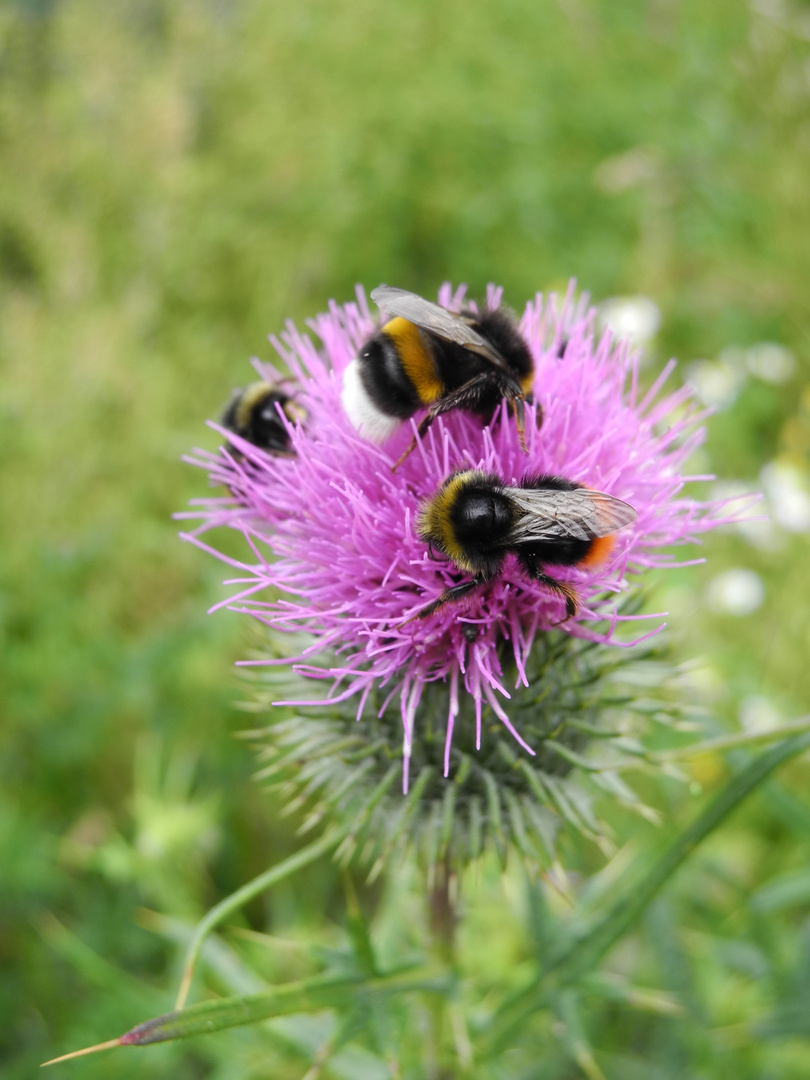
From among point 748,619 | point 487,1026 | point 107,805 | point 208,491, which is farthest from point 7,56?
point 487,1026

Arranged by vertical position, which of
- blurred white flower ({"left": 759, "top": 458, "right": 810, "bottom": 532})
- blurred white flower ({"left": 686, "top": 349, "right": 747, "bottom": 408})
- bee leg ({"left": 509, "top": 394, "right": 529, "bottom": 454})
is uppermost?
blurred white flower ({"left": 686, "top": 349, "right": 747, "bottom": 408})

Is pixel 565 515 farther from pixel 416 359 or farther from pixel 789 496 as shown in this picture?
pixel 789 496

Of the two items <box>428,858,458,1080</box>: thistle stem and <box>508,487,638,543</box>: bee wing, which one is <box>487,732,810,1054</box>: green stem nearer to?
<box>428,858,458,1080</box>: thistle stem

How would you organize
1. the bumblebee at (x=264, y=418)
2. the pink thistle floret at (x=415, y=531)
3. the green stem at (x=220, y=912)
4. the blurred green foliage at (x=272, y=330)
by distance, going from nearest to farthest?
the green stem at (x=220, y=912), the pink thistle floret at (x=415, y=531), the bumblebee at (x=264, y=418), the blurred green foliage at (x=272, y=330)

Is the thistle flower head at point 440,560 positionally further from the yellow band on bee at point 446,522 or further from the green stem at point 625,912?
the green stem at point 625,912

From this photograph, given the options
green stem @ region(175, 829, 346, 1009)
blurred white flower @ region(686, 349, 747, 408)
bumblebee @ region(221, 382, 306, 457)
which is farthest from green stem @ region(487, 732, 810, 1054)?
blurred white flower @ region(686, 349, 747, 408)

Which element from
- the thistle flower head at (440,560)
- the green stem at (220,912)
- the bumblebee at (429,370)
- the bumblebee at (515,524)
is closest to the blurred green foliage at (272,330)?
the green stem at (220,912)
